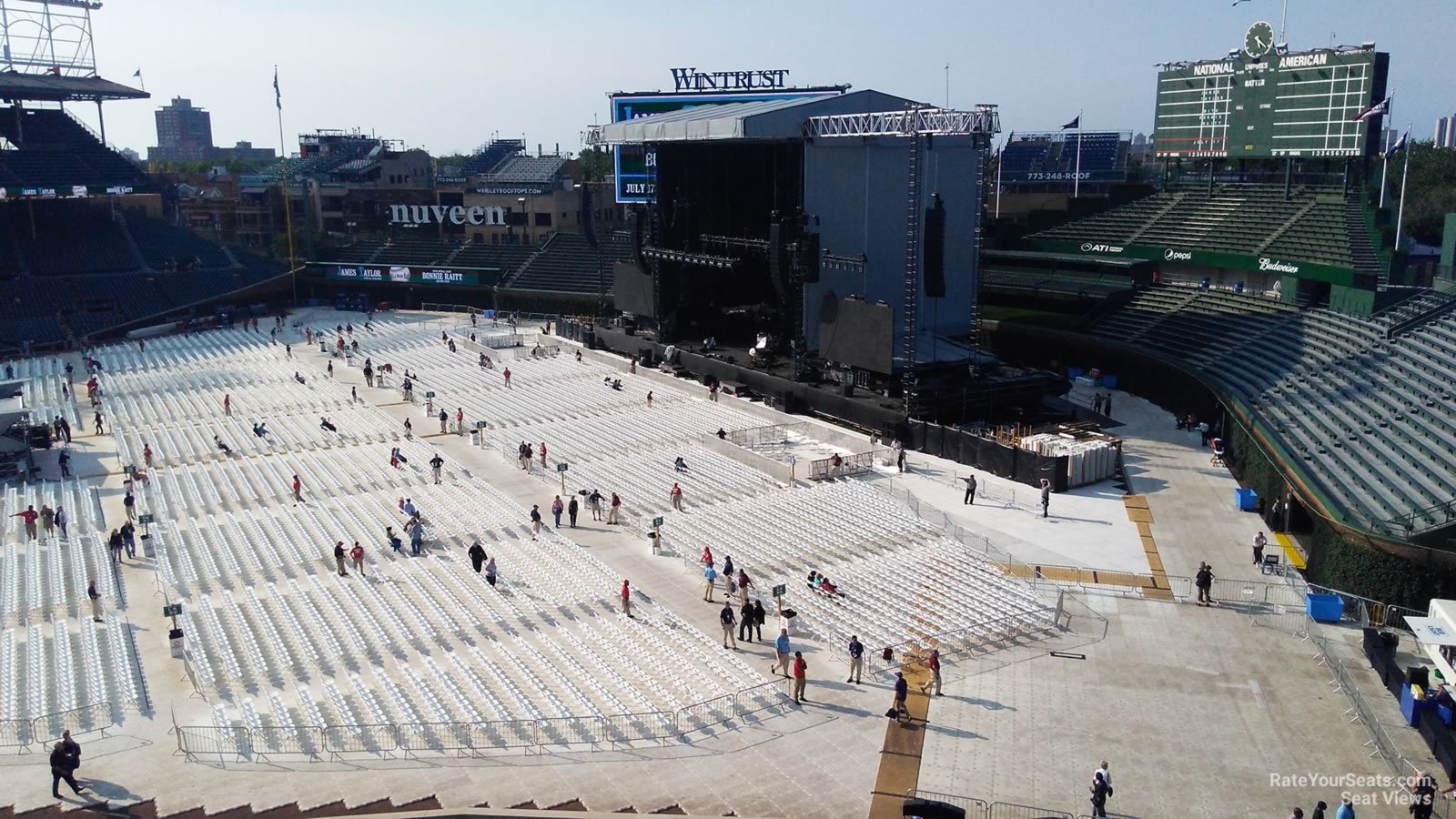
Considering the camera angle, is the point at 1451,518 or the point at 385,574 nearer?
the point at 1451,518

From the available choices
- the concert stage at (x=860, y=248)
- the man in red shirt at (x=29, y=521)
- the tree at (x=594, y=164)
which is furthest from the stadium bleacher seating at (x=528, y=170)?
the man in red shirt at (x=29, y=521)

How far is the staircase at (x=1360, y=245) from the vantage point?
4029cm

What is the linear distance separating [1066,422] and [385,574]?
2473 centimetres

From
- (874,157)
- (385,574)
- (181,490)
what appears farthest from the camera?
(874,157)

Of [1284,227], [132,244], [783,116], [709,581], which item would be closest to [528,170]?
[132,244]

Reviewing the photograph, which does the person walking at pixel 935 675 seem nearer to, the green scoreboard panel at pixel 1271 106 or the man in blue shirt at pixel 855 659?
the man in blue shirt at pixel 855 659

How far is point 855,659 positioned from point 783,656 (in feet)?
4.64

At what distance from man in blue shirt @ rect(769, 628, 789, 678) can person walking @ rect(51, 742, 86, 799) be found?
1175cm

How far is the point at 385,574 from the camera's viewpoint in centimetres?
2552

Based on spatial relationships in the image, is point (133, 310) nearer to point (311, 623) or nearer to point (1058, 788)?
point (311, 623)

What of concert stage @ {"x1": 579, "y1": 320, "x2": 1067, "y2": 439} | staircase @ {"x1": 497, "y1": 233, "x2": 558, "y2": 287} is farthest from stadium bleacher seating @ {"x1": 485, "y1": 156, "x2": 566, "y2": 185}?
concert stage @ {"x1": 579, "y1": 320, "x2": 1067, "y2": 439}

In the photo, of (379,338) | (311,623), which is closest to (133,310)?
(379,338)

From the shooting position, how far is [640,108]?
62406 mm

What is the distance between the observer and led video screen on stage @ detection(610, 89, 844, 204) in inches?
2395
